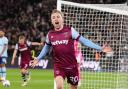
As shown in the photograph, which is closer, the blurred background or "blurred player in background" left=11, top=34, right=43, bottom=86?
"blurred player in background" left=11, top=34, right=43, bottom=86

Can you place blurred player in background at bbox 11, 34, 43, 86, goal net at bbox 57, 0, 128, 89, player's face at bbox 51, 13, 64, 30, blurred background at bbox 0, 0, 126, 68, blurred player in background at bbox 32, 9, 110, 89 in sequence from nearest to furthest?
player's face at bbox 51, 13, 64, 30
blurred player in background at bbox 32, 9, 110, 89
goal net at bbox 57, 0, 128, 89
blurred player in background at bbox 11, 34, 43, 86
blurred background at bbox 0, 0, 126, 68

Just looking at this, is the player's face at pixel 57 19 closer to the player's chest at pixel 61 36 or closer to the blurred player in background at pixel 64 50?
the blurred player in background at pixel 64 50

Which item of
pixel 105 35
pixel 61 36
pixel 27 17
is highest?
pixel 61 36

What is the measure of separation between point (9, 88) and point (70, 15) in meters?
4.82

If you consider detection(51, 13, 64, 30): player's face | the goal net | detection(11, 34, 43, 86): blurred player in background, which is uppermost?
detection(51, 13, 64, 30): player's face

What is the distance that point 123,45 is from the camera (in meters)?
15.7

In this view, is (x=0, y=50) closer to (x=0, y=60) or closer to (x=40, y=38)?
(x=0, y=60)

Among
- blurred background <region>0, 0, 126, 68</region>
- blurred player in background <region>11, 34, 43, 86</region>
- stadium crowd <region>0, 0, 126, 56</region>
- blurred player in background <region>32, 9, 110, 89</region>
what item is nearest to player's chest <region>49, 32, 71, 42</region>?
blurred player in background <region>32, 9, 110, 89</region>

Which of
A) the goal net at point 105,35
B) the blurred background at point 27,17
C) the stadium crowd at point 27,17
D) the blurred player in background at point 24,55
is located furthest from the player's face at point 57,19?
the stadium crowd at point 27,17

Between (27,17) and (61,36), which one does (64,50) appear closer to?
(61,36)

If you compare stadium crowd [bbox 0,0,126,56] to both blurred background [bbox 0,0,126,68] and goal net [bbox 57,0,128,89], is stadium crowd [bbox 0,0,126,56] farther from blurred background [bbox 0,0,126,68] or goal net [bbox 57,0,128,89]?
goal net [bbox 57,0,128,89]

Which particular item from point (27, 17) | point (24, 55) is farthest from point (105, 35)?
point (27, 17)

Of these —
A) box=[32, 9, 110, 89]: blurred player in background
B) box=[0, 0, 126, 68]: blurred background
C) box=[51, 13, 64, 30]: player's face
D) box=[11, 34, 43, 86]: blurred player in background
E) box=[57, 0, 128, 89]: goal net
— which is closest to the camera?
box=[51, 13, 64, 30]: player's face

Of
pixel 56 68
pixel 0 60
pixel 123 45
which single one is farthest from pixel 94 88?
pixel 0 60
